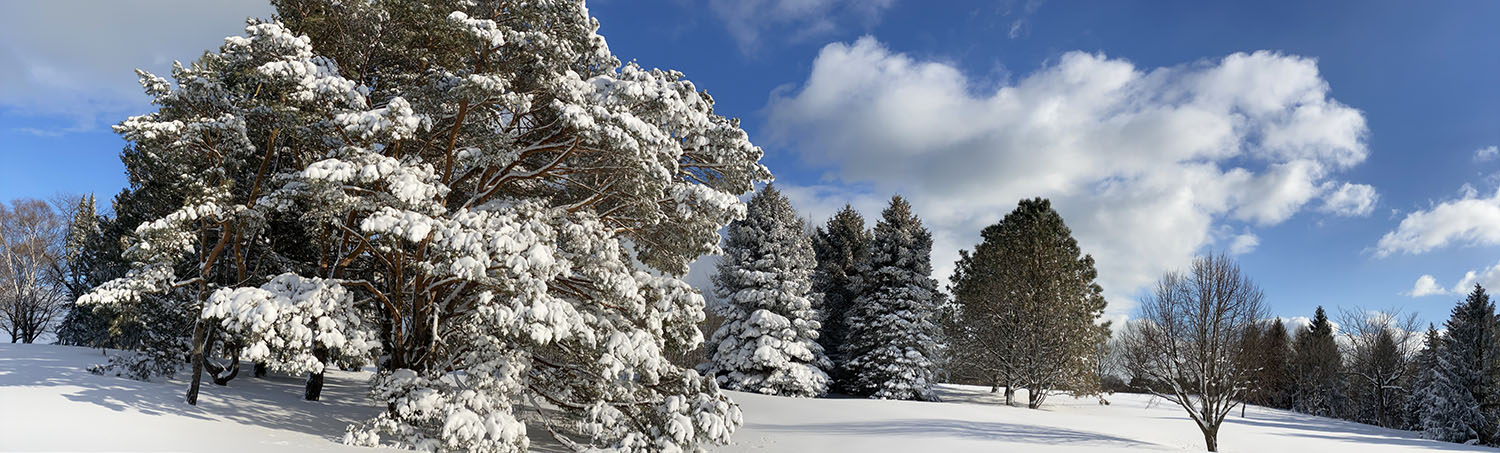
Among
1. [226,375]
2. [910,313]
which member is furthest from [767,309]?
[226,375]

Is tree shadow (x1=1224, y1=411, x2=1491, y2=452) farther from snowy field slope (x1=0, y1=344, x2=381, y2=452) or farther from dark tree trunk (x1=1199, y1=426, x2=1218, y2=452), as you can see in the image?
snowy field slope (x1=0, y1=344, x2=381, y2=452)

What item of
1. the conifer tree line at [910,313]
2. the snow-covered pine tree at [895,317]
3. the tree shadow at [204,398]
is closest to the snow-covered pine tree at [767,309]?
the conifer tree line at [910,313]

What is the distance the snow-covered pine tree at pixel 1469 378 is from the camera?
91.9 feet

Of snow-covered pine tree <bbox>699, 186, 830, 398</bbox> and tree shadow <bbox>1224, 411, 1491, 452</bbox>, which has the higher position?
snow-covered pine tree <bbox>699, 186, 830, 398</bbox>

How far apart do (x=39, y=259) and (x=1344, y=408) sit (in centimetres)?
6845

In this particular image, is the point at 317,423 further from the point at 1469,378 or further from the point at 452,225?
the point at 1469,378

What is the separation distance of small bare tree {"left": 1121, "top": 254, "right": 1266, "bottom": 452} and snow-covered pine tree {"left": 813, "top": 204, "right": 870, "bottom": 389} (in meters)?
15.8

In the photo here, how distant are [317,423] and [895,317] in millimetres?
20891

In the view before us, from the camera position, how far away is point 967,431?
48.0 feet

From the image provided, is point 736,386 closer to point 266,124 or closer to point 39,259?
point 266,124

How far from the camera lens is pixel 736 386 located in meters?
25.0

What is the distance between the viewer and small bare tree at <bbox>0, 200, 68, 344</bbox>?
28797 millimetres

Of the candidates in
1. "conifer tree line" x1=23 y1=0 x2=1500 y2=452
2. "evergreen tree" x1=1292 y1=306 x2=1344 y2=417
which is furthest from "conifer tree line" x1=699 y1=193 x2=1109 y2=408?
"evergreen tree" x1=1292 y1=306 x2=1344 y2=417

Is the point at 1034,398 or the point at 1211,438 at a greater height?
the point at 1211,438
